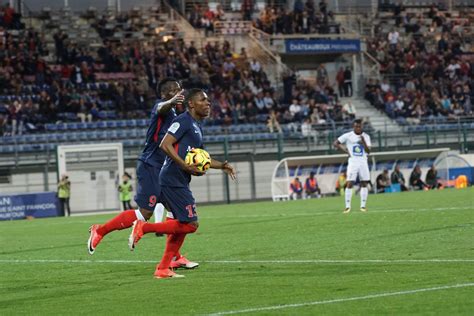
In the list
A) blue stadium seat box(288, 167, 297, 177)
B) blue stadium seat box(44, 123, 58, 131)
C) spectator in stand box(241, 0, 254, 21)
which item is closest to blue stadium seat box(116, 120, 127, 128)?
blue stadium seat box(44, 123, 58, 131)

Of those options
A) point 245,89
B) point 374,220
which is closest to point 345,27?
point 245,89

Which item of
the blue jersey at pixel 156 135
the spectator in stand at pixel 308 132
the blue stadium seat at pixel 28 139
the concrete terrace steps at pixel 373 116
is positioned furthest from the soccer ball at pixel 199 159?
the concrete terrace steps at pixel 373 116

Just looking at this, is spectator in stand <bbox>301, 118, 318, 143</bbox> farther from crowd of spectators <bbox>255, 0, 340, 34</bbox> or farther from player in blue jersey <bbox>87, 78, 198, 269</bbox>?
player in blue jersey <bbox>87, 78, 198, 269</bbox>

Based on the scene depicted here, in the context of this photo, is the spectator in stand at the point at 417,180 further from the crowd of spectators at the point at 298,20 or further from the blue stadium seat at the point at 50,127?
the blue stadium seat at the point at 50,127

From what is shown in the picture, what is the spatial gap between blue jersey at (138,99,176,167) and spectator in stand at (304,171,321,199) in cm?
2896

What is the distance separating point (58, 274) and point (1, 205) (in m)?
25.7

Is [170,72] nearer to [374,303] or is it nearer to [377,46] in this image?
[377,46]

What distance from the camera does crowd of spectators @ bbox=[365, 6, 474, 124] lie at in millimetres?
55156

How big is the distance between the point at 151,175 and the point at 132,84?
33.0 meters

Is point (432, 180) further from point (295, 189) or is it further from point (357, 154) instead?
point (357, 154)

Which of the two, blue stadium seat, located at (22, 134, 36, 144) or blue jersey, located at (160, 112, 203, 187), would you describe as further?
blue stadium seat, located at (22, 134, 36, 144)

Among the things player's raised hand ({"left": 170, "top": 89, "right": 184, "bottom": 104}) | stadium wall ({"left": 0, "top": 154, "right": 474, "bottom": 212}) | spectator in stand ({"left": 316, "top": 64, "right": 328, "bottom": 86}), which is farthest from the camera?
spectator in stand ({"left": 316, "top": 64, "right": 328, "bottom": 86})

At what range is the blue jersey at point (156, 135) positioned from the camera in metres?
15.0

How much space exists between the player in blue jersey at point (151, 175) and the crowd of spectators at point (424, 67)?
3924 cm
